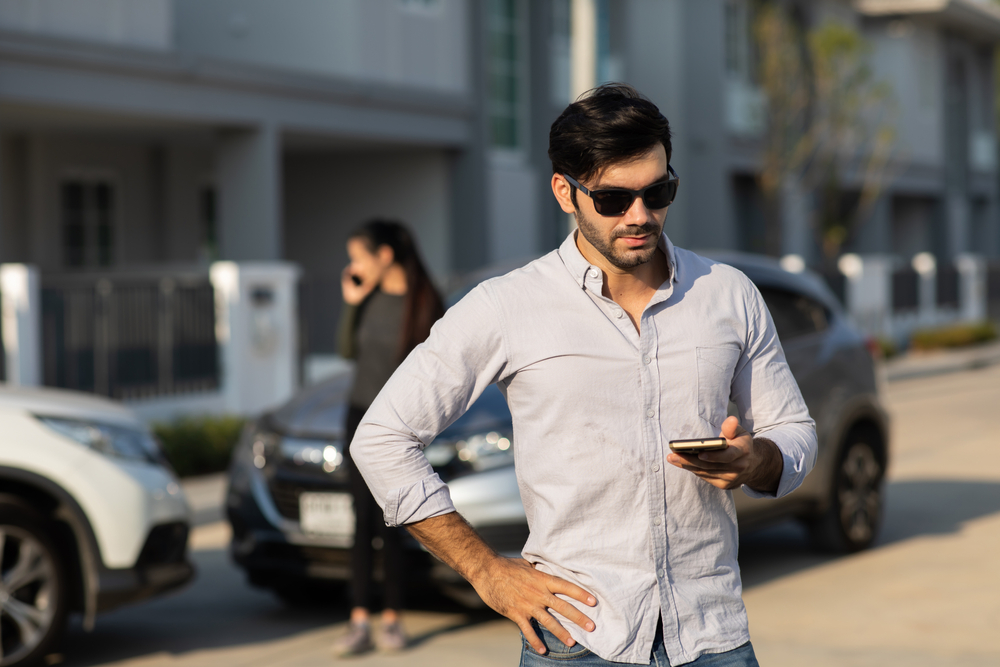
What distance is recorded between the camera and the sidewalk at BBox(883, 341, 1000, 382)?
832 inches

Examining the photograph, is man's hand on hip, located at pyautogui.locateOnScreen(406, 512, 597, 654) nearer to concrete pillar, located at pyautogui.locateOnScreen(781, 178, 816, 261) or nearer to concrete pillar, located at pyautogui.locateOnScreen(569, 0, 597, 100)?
concrete pillar, located at pyautogui.locateOnScreen(569, 0, 597, 100)

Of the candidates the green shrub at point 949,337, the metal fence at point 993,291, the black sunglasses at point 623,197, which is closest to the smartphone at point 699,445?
the black sunglasses at point 623,197

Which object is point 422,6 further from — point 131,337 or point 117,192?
point 131,337

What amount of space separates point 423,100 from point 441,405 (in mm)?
15908

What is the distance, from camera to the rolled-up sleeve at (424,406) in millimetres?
2619

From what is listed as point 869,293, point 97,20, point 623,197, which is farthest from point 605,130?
point 869,293

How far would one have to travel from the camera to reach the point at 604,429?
2613mm

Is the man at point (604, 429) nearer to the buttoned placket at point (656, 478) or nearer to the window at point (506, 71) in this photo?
the buttoned placket at point (656, 478)

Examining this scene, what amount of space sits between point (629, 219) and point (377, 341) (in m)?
3.65

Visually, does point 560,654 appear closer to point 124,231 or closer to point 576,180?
point 576,180

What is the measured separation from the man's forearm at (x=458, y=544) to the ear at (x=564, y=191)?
68cm

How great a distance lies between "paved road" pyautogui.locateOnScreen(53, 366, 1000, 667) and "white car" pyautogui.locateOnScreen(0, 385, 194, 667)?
459mm

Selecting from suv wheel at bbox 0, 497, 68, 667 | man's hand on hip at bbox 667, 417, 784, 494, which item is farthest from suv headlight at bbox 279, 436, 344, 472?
man's hand on hip at bbox 667, 417, 784, 494

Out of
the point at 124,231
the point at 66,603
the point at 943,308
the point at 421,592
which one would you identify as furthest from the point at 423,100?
the point at 943,308
